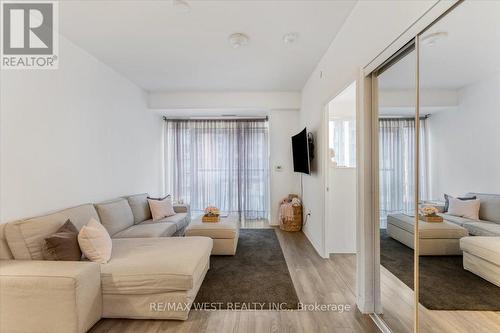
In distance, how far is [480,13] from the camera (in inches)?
44.0

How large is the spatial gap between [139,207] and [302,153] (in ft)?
9.21

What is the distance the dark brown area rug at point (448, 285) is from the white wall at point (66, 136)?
3.29m

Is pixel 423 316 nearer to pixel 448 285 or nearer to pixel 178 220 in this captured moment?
pixel 448 285

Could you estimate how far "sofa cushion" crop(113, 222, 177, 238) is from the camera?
124 inches

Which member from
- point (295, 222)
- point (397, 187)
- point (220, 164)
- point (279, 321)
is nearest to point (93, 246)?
point (279, 321)

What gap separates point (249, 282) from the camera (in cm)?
272

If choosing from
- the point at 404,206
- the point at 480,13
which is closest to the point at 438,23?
the point at 480,13

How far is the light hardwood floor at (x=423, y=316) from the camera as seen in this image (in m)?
1.17

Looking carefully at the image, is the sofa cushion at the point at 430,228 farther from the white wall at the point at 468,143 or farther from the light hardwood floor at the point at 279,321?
the light hardwood floor at the point at 279,321

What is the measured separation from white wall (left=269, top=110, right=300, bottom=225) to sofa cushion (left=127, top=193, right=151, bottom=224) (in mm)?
2495

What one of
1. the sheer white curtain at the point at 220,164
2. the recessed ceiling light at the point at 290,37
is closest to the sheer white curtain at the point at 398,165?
the recessed ceiling light at the point at 290,37

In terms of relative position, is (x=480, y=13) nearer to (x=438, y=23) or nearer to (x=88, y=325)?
(x=438, y=23)

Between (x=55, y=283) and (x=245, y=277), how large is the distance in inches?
70.2

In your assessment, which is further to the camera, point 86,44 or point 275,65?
point 275,65
